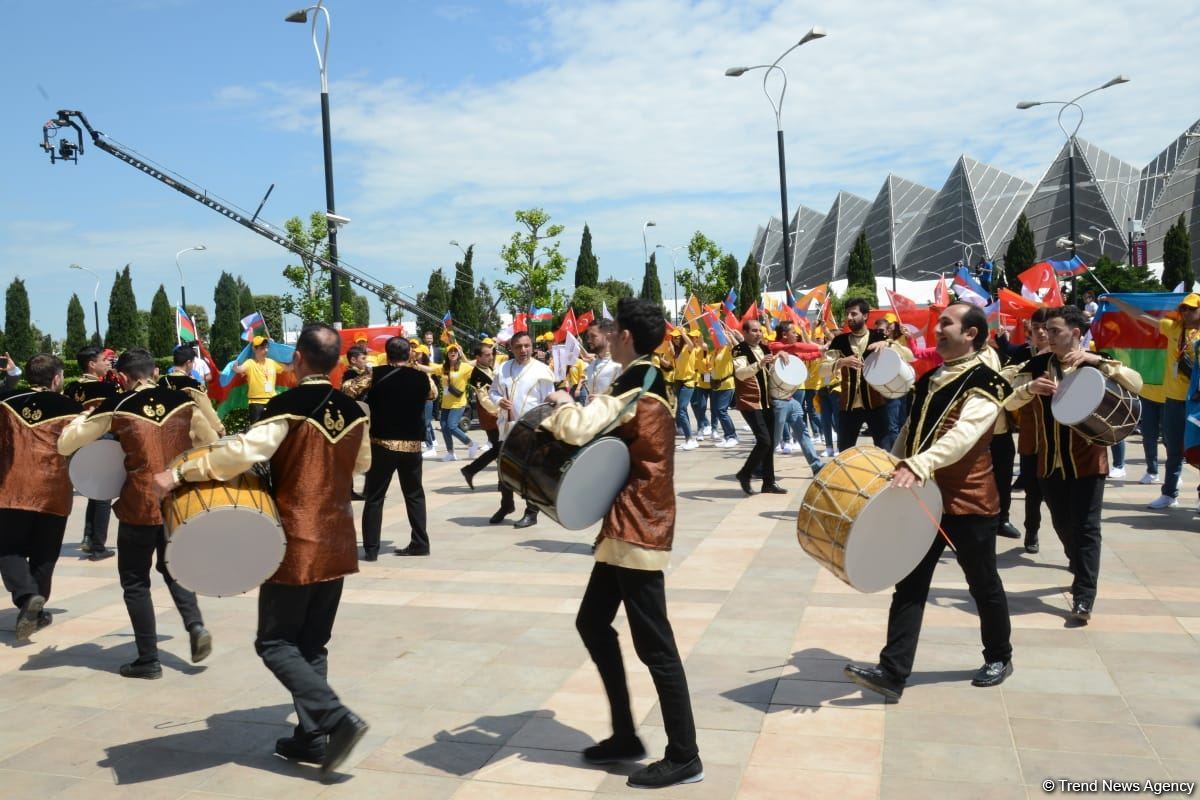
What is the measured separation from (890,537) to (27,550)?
5.62 m

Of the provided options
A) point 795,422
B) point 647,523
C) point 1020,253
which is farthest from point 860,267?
point 647,523

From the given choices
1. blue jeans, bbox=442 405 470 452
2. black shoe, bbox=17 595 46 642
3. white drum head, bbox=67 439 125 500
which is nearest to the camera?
white drum head, bbox=67 439 125 500

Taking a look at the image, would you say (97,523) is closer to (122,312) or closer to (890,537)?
(890,537)

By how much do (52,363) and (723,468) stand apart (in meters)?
9.30

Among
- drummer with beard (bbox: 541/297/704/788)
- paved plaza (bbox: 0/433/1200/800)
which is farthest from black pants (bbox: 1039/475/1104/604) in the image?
drummer with beard (bbox: 541/297/704/788)

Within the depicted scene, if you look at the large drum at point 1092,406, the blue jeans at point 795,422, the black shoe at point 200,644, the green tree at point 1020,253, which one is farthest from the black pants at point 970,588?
the green tree at point 1020,253

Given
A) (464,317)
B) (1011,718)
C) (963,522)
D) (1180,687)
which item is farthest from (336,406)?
(464,317)

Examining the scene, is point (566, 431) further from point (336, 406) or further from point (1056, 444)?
point (1056, 444)

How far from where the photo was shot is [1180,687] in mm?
5137

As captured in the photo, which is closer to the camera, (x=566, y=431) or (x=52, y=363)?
(x=566, y=431)

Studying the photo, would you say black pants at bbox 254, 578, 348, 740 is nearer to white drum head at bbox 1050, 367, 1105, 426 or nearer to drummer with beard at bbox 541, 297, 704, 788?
drummer with beard at bbox 541, 297, 704, 788

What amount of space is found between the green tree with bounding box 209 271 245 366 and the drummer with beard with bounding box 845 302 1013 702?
238ft

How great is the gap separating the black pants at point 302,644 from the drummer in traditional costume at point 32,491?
10.4ft

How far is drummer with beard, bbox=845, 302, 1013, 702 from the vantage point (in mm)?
5035
